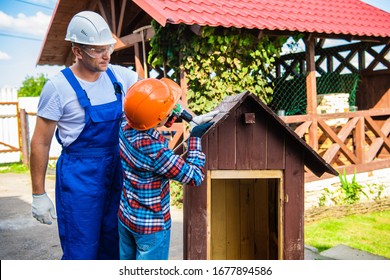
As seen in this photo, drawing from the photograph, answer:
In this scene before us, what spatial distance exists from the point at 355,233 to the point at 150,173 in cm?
378

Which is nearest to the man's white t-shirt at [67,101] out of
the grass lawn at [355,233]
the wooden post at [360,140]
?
the grass lawn at [355,233]

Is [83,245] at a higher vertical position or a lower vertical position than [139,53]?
lower

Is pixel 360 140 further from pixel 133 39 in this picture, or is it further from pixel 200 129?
pixel 200 129

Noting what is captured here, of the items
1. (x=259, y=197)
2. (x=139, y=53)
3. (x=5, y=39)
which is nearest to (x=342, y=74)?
(x=139, y=53)

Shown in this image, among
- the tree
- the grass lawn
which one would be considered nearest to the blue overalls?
the grass lawn

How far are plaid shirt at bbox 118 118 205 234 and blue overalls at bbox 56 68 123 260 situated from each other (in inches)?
10.1

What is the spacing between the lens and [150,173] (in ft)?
7.01

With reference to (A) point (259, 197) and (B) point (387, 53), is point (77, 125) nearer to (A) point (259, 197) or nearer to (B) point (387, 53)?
(A) point (259, 197)

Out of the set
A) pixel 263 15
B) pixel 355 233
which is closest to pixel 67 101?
pixel 263 15

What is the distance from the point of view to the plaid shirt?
2.09 metres

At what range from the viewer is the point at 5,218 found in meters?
5.92

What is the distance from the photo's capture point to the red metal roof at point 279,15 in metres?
5.05
